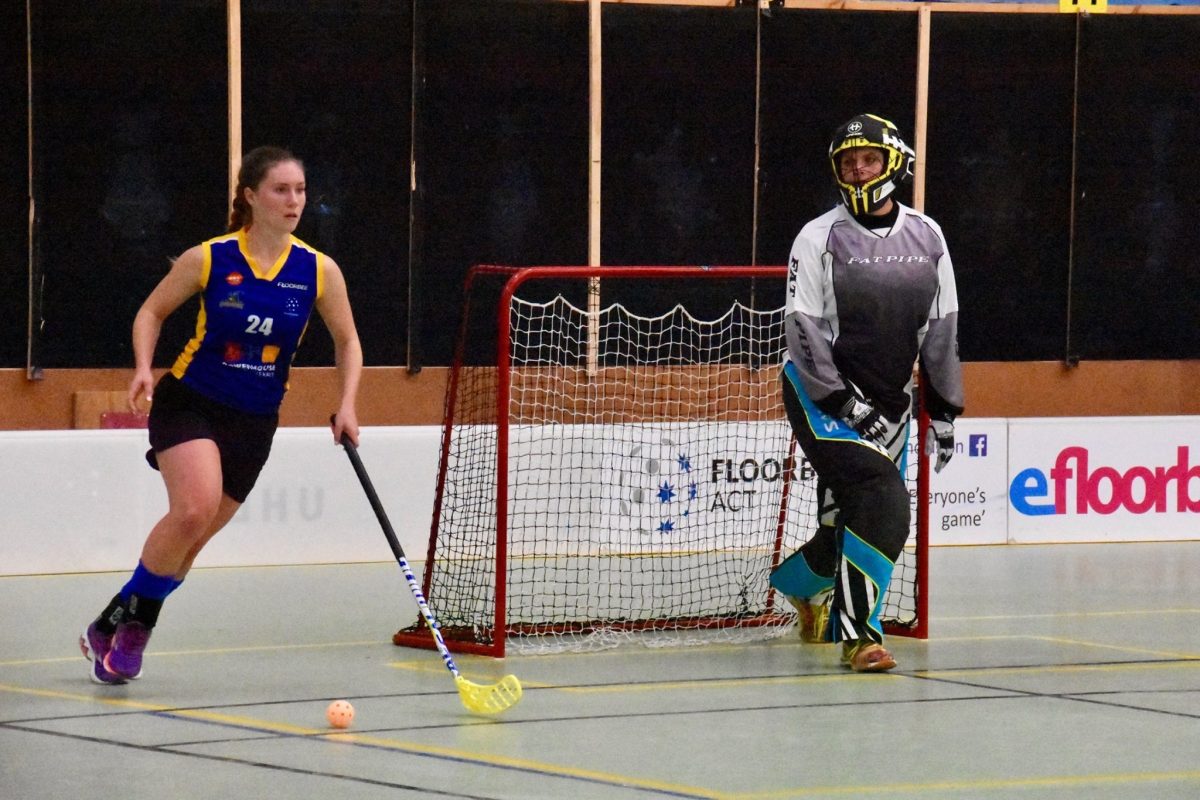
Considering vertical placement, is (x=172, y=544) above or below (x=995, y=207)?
below

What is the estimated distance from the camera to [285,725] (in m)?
6.38

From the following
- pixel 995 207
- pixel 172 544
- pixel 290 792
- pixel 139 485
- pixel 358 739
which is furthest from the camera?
pixel 995 207

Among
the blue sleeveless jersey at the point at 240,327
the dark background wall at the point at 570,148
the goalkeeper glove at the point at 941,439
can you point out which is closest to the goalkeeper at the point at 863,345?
the goalkeeper glove at the point at 941,439

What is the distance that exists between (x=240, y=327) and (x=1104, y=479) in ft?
23.9

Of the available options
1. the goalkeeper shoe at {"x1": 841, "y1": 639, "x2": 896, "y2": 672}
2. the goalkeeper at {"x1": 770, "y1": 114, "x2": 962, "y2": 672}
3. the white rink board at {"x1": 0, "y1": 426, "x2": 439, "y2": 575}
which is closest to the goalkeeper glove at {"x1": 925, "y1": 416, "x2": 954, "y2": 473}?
the goalkeeper at {"x1": 770, "y1": 114, "x2": 962, "y2": 672}

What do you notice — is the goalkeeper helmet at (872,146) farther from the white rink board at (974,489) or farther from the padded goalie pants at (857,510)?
the white rink board at (974,489)

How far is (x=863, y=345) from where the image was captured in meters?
7.72

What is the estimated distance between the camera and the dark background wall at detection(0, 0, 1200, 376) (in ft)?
45.5

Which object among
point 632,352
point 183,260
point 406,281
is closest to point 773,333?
point 632,352

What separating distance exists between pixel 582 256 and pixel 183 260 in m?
8.15

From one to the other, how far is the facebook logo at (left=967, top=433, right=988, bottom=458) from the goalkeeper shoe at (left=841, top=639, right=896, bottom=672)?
17.3 feet

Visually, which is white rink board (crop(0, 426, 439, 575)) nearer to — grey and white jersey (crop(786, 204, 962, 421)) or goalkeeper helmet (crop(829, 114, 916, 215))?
grey and white jersey (crop(786, 204, 962, 421))

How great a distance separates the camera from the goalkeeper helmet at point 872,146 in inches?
304

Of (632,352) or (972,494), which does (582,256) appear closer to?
(632,352)
